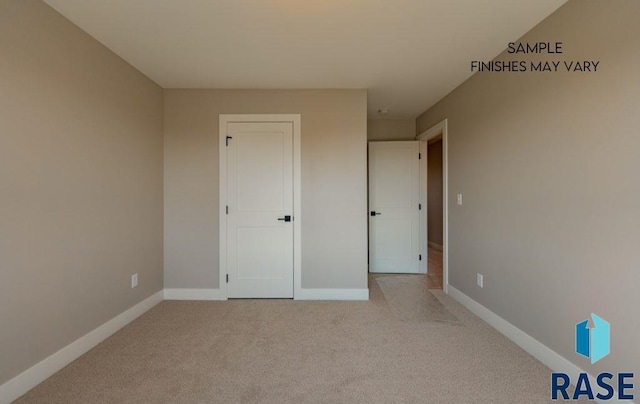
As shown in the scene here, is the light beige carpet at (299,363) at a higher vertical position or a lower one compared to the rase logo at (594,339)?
lower

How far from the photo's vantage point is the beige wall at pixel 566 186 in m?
1.46

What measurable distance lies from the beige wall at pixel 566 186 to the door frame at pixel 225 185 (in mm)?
1870

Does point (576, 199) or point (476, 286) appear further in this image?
point (476, 286)

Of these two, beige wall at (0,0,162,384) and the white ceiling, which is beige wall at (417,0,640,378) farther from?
beige wall at (0,0,162,384)

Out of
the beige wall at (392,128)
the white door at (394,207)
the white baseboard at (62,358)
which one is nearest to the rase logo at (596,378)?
the white door at (394,207)

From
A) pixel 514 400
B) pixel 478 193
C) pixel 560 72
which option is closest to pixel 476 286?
pixel 478 193

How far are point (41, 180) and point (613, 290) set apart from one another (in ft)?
11.4

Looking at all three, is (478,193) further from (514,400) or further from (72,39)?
(72,39)

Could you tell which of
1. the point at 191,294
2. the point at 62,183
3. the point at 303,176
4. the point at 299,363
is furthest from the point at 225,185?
the point at 299,363

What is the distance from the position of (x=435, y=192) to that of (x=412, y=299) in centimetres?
371

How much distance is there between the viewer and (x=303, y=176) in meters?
3.21

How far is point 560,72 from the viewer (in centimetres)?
184

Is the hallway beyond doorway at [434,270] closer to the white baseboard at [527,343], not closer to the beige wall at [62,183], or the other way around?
the white baseboard at [527,343]

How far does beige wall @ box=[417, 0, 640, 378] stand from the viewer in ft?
4.77
